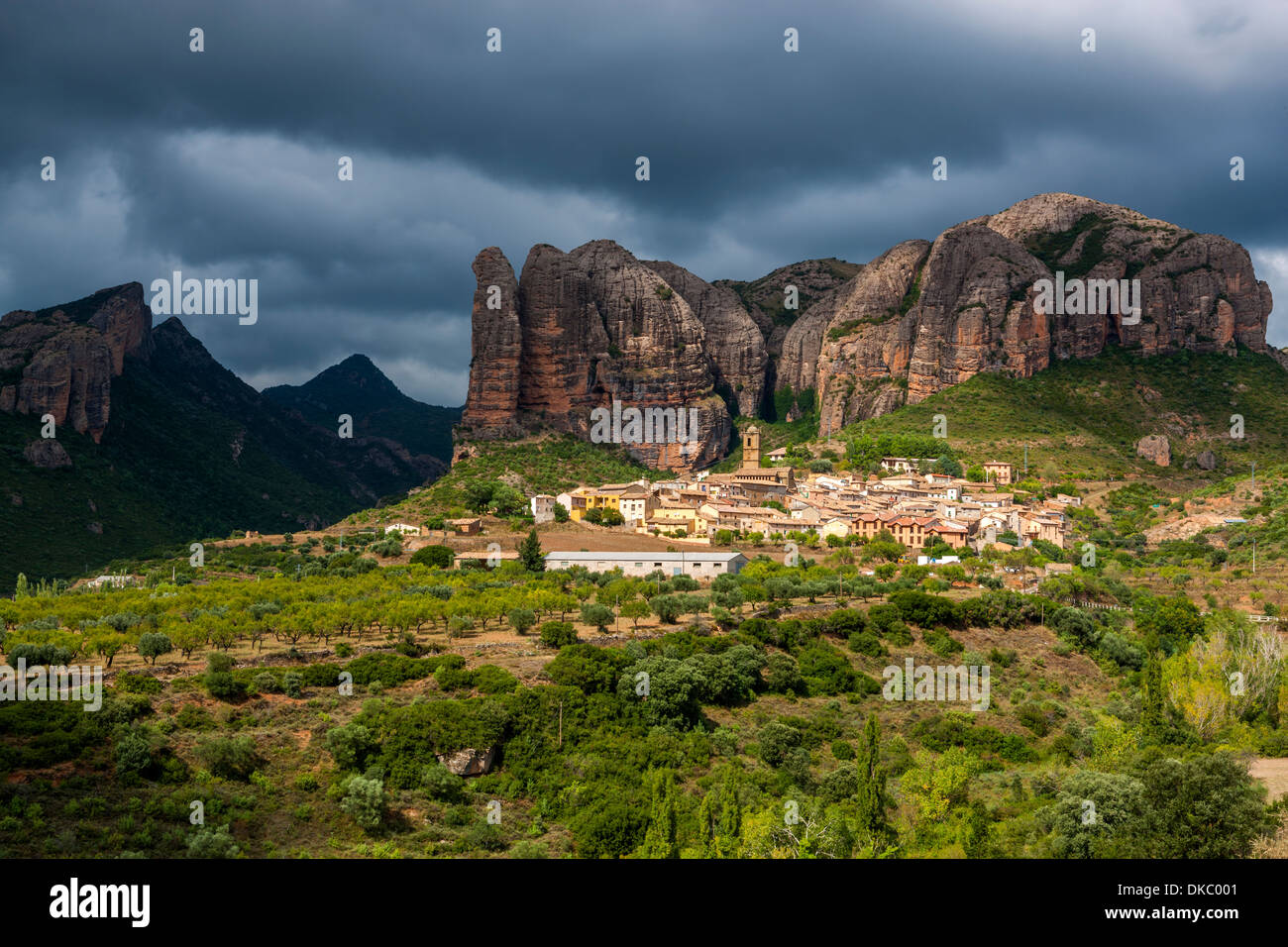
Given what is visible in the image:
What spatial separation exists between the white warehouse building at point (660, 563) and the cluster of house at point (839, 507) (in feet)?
36.2

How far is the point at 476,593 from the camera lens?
51625 millimetres

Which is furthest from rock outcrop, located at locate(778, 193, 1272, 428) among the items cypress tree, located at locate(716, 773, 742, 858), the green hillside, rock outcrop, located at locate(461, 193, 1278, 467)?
cypress tree, located at locate(716, 773, 742, 858)

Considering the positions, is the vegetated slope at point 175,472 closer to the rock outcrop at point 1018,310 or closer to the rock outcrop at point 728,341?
the rock outcrop at point 728,341

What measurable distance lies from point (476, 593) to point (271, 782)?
21712 mm

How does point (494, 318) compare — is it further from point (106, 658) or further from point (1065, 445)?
point (106, 658)

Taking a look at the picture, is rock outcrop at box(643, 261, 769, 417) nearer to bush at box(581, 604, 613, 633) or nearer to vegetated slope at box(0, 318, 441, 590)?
vegetated slope at box(0, 318, 441, 590)

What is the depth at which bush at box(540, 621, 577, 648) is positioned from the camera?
1692 inches

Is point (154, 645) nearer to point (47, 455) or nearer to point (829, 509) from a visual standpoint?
point (829, 509)

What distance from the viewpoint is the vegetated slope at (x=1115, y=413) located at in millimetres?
101812

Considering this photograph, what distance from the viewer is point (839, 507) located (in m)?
76.8

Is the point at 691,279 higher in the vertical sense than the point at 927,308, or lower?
higher

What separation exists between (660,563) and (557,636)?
1866 cm

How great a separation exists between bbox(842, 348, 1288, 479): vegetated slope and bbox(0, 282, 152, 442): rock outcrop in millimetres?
85213
